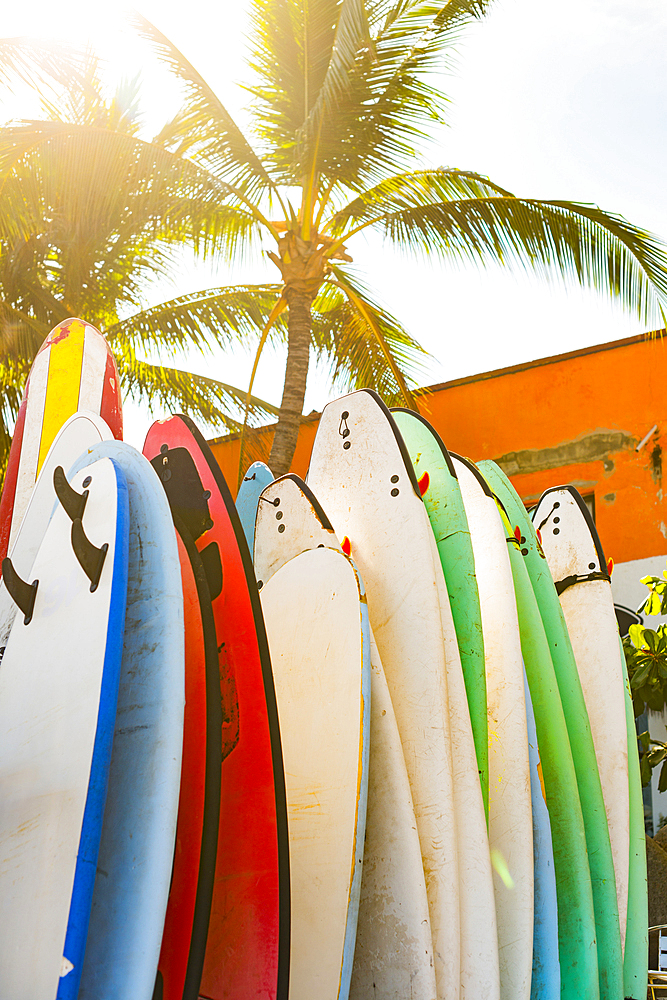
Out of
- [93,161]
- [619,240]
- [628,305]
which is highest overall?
[93,161]

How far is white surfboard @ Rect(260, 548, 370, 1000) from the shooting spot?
4.05ft

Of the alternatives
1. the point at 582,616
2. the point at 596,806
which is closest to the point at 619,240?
the point at 582,616

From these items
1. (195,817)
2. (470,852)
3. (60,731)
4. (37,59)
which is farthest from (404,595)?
(37,59)

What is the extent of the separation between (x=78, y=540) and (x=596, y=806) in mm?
1241

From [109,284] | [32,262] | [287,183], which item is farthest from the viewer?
[109,284]

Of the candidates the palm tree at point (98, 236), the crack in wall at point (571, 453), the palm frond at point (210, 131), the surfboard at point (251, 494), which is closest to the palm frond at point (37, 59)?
the palm tree at point (98, 236)

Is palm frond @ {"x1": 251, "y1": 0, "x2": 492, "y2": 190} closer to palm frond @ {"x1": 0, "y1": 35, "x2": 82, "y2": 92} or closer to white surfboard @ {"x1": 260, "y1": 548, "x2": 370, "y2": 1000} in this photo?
palm frond @ {"x1": 0, "y1": 35, "x2": 82, "y2": 92}

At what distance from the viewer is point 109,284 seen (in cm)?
894

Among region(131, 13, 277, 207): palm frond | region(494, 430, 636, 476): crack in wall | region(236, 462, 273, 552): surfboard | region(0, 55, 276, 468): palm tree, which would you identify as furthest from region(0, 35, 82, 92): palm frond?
region(494, 430, 636, 476): crack in wall

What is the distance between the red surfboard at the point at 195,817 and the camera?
1.04 metres

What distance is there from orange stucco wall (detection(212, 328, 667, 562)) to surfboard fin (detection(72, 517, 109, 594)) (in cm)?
679

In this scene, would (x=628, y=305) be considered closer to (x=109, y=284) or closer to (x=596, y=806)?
(x=596, y=806)

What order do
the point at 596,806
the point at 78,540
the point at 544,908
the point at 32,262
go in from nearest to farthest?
the point at 78,540, the point at 544,908, the point at 596,806, the point at 32,262

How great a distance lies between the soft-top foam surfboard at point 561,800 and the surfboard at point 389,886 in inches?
17.0
